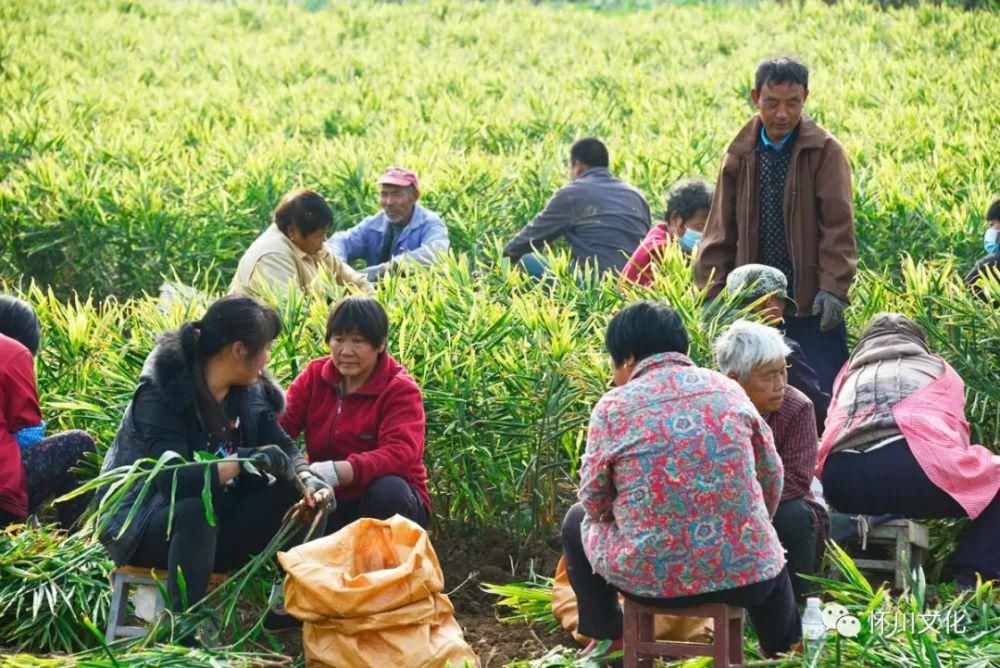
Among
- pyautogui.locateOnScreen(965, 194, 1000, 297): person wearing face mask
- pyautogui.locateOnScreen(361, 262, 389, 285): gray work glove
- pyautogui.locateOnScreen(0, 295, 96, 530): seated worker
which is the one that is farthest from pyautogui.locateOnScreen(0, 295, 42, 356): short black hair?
pyautogui.locateOnScreen(965, 194, 1000, 297): person wearing face mask

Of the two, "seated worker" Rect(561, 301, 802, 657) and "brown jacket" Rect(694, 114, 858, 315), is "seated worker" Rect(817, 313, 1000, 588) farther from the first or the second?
"seated worker" Rect(561, 301, 802, 657)

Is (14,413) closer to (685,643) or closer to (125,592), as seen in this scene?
(125,592)

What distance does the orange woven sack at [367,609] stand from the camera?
12.6 ft

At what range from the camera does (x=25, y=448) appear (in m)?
4.86

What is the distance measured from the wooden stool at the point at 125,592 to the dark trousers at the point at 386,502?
19.7 inches

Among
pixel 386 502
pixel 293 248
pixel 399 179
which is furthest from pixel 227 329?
pixel 399 179

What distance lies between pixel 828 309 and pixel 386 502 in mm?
1941

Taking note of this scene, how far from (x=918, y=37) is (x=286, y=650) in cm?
1346

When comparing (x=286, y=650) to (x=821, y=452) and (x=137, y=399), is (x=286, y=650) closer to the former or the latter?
(x=137, y=399)

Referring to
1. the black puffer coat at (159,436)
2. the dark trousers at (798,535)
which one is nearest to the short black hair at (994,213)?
the dark trousers at (798,535)

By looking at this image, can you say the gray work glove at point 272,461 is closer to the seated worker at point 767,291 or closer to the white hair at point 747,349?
the white hair at point 747,349

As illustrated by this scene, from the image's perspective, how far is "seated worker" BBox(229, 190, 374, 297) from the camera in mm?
6320

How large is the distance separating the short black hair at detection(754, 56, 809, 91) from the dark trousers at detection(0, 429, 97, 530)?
2.77 meters

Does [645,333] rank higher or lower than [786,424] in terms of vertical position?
higher
